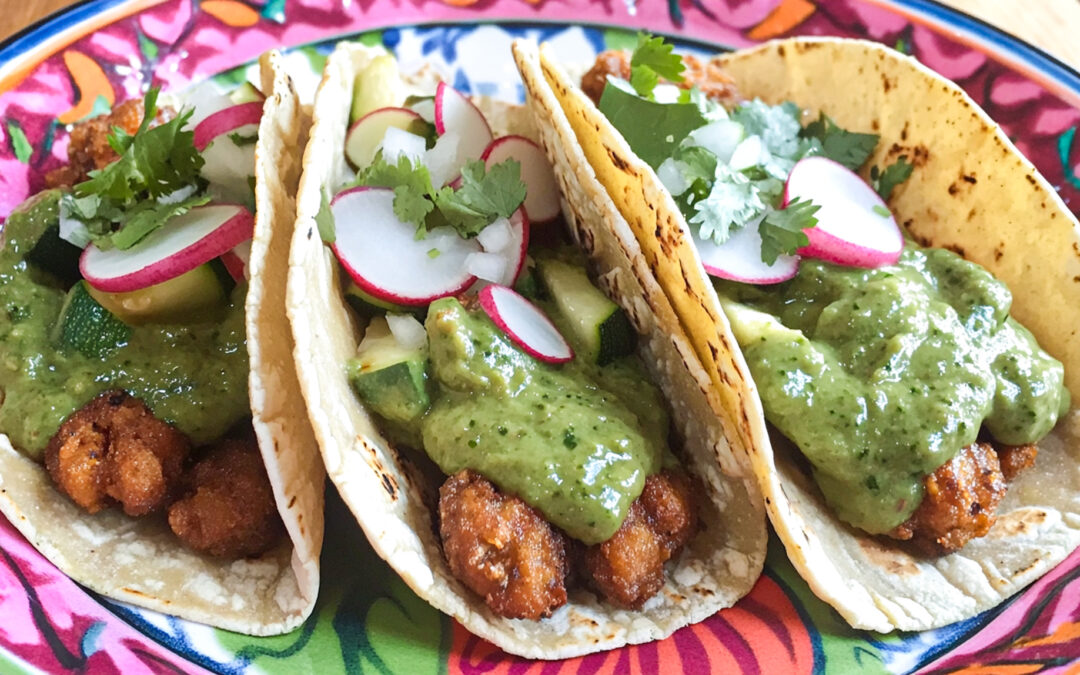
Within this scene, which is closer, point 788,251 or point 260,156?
point 260,156

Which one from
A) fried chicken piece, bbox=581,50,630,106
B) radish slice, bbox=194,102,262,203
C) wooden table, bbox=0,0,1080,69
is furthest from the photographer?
wooden table, bbox=0,0,1080,69

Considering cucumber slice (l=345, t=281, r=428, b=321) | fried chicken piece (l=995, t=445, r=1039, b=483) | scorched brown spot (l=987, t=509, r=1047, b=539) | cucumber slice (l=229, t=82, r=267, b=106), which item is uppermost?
cucumber slice (l=229, t=82, r=267, b=106)

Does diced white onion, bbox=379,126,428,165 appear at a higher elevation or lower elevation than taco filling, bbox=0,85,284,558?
higher

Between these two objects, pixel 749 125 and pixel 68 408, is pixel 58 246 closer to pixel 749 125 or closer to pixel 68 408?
pixel 68 408

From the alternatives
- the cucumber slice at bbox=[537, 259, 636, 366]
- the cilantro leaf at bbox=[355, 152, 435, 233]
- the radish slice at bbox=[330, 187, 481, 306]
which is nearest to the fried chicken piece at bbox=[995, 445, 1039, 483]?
the cucumber slice at bbox=[537, 259, 636, 366]

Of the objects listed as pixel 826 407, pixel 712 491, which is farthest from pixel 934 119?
pixel 712 491

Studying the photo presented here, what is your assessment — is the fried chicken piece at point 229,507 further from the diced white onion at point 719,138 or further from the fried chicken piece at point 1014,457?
the fried chicken piece at point 1014,457

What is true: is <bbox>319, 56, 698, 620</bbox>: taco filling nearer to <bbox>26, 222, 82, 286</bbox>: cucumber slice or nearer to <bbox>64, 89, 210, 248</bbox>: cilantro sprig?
<bbox>64, 89, 210, 248</bbox>: cilantro sprig
